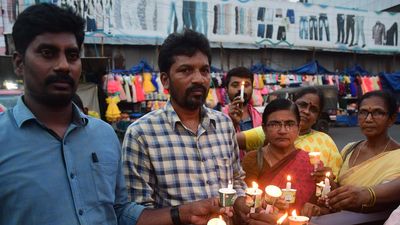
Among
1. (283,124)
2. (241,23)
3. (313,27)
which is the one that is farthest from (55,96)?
(313,27)

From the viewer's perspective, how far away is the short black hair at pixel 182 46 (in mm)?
2061

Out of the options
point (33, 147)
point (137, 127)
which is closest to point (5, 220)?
point (33, 147)

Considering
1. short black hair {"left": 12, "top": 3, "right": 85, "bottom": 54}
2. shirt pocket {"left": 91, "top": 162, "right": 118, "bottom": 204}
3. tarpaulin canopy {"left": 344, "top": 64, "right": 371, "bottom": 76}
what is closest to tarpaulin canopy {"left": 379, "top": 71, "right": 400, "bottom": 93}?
tarpaulin canopy {"left": 344, "top": 64, "right": 371, "bottom": 76}

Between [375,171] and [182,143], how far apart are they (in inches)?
61.9

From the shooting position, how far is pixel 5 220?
4.42ft

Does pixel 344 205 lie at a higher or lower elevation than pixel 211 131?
lower

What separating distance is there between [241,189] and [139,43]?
12.0 m

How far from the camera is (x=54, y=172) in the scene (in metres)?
1.42

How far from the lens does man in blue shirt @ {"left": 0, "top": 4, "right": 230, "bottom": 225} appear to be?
1.35m

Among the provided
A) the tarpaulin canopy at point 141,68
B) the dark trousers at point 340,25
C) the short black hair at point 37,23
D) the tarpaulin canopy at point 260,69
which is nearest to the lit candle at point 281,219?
the short black hair at point 37,23

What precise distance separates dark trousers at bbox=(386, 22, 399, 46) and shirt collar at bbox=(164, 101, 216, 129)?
1814 cm

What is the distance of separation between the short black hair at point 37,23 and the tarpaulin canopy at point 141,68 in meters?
11.8

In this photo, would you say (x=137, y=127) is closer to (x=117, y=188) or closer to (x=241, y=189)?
(x=117, y=188)

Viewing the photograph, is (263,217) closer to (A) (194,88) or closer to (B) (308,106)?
(A) (194,88)
